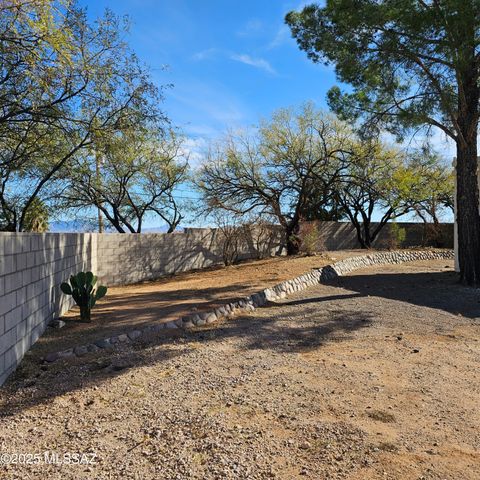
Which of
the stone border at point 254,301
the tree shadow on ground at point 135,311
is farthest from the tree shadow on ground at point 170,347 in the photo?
the tree shadow on ground at point 135,311

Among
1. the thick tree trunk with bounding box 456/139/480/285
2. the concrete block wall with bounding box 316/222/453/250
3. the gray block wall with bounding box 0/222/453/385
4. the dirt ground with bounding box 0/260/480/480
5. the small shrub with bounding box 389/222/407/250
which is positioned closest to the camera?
the dirt ground with bounding box 0/260/480/480

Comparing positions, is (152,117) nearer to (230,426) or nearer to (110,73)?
(110,73)

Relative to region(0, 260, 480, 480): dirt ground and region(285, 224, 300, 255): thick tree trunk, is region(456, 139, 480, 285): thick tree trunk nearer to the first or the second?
region(0, 260, 480, 480): dirt ground

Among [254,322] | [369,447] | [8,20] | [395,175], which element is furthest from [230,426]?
[395,175]

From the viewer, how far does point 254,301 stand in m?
8.02

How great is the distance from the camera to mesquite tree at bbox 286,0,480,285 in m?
8.46

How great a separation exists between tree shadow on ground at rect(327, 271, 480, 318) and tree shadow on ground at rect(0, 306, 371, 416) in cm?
210

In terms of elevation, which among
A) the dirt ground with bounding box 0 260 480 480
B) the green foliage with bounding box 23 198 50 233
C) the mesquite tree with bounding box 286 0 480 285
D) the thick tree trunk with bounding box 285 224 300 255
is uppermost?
the mesquite tree with bounding box 286 0 480 285

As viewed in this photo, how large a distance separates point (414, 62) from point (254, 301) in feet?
21.2

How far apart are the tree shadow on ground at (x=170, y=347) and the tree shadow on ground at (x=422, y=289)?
6.88 feet

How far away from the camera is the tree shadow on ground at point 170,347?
13.0 feet

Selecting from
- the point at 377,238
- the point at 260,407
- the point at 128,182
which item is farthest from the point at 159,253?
the point at 377,238

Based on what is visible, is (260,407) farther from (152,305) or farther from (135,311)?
(152,305)

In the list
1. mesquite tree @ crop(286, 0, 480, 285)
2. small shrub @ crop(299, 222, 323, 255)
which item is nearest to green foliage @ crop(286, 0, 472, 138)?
mesquite tree @ crop(286, 0, 480, 285)
